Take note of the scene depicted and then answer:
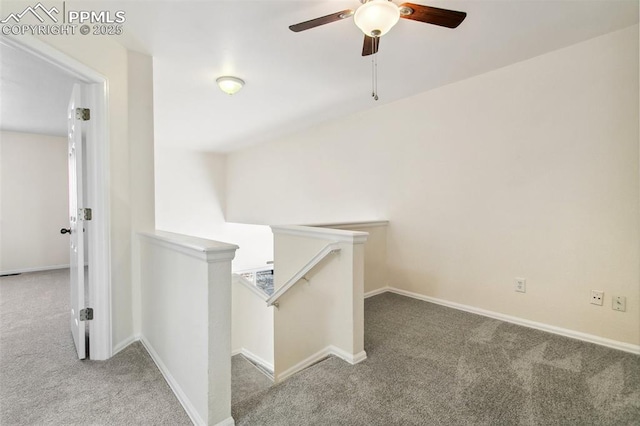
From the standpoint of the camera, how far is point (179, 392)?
1613 mm

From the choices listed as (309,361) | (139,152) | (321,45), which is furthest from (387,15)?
(309,361)

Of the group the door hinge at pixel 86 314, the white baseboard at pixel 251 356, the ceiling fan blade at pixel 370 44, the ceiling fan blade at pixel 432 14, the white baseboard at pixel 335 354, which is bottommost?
the white baseboard at pixel 251 356

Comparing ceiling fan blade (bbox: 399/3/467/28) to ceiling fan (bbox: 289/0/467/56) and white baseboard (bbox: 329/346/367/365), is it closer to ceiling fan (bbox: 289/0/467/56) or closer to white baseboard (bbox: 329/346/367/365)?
ceiling fan (bbox: 289/0/467/56)

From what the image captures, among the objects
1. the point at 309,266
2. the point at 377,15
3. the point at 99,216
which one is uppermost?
the point at 377,15

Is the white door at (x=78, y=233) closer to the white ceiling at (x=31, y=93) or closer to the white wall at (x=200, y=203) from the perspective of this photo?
the white ceiling at (x=31, y=93)

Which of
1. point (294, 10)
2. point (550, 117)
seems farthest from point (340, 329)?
point (550, 117)

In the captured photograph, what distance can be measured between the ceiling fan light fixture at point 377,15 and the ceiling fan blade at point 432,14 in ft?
0.25

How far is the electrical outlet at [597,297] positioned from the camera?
222 centimetres

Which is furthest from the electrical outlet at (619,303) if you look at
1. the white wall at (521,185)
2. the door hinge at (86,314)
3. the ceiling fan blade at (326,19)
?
the door hinge at (86,314)

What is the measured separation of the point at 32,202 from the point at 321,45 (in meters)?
5.38

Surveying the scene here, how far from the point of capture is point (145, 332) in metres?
2.23

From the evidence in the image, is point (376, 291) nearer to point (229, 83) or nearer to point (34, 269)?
point (229, 83)

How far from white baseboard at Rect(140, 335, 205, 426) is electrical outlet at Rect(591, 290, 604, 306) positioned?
8.73ft

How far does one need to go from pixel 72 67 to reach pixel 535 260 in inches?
145
